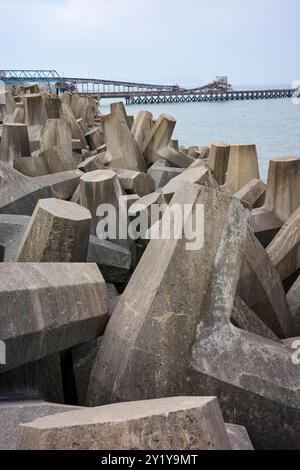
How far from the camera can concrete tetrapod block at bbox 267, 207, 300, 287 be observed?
328cm

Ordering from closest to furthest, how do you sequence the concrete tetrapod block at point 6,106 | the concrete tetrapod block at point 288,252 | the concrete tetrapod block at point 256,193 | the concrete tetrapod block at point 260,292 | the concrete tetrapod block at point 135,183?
1. the concrete tetrapod block at point 260,292
2. the concrete tetrapod block at point 288,252
3. the concrete tetrapod block at point 135,183
4. the concrete tetrapod block at point 256,193
5. the concrete tetrapod block at point 6,106

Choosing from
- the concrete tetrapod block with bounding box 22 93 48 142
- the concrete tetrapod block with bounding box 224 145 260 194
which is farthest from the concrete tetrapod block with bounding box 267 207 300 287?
the concrete tetrapod block with bounding box 22 93 48 142

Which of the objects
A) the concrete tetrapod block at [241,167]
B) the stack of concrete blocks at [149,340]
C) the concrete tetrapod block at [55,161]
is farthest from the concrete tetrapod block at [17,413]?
the concrete tetrapod block at [241,167]

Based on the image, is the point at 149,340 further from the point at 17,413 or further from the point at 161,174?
the point at 161,174

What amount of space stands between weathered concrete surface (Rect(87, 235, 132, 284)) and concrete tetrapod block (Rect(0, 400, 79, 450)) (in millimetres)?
1116

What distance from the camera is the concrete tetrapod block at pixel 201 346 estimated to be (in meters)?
1.89

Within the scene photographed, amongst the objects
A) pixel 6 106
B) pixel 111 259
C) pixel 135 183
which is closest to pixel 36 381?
pixel 111 259

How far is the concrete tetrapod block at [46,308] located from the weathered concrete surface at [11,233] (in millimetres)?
664

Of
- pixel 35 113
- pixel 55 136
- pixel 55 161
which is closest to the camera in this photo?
pixel 55 161

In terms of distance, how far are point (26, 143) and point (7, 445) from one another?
11.7ft

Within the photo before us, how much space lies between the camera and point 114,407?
1464 mm

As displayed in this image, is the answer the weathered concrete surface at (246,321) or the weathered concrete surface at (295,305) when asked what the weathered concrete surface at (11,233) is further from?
the weathered concrete surface at (295,305)

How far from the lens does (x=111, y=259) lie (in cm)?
282

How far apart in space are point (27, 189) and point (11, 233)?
846 millimetres
